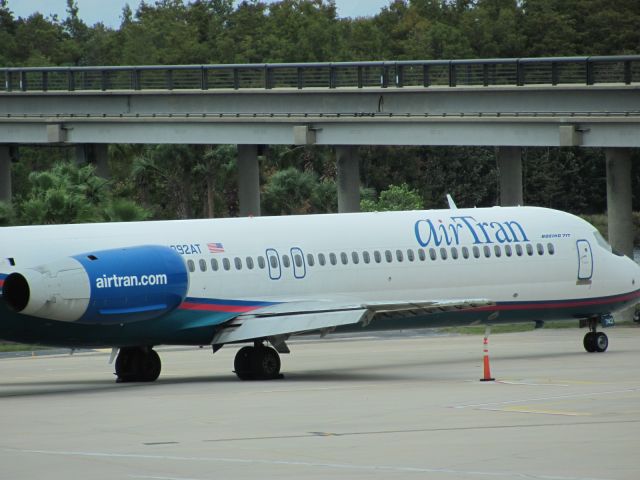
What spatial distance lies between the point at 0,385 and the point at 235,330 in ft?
18.0

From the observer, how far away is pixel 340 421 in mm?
22422

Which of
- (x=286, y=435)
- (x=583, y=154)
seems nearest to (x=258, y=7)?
(x=583, y=154)

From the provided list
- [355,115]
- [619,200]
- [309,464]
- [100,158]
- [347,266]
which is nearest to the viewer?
[309,464]

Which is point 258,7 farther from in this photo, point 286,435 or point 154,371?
point 286,435

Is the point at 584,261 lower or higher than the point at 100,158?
lower

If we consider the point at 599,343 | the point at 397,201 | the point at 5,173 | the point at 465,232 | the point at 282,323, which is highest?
the point at 5,173

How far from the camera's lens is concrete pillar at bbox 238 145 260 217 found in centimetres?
6356

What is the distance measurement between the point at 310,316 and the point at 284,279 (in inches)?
61.7

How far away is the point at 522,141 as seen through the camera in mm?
51750

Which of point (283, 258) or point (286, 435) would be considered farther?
point (283, 258)

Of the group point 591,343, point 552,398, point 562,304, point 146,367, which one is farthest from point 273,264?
point 591,343

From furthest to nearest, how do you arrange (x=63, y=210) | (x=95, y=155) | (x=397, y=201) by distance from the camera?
(x=397, y=201), (x=95, y=155), (x=63, y=210)

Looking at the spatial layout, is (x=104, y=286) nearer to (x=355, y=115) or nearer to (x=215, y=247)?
(x=215, y=247)

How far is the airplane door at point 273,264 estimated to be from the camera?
3116 centimetres
